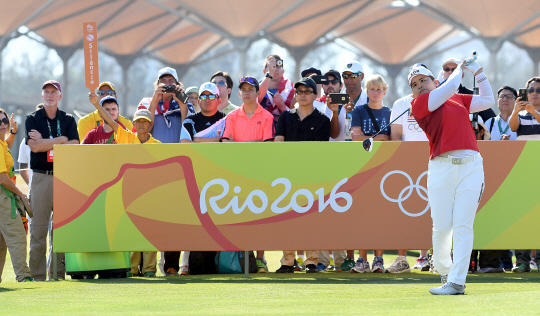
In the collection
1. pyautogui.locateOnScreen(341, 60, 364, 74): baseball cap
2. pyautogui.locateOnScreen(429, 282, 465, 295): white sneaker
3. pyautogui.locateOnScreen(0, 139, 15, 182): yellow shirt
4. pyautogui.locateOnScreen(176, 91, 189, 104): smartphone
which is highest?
pyautogui.locateOnScreen(341, 60, 364, 74): baseball cap

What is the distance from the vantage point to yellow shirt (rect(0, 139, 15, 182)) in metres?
8.02

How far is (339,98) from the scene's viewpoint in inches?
309

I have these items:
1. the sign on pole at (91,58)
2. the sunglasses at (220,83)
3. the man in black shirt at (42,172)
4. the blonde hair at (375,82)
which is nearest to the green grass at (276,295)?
the man in black shirt at (42,172)

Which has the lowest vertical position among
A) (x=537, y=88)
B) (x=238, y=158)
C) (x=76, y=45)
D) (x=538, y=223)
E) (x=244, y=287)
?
(x=244, y=287)

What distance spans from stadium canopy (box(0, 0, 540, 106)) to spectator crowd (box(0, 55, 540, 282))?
15.8 metres

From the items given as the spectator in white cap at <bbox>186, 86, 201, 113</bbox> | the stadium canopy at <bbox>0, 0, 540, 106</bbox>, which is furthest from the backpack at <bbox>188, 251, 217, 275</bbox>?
the stadium canopy at <bbox>0, 0, 540, 106</bbox>

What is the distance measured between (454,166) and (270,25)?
2026cm

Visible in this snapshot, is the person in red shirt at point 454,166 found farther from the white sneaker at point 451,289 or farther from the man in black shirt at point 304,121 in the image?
the man in black shirt at point 304,121

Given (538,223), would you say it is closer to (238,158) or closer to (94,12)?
(238,158)

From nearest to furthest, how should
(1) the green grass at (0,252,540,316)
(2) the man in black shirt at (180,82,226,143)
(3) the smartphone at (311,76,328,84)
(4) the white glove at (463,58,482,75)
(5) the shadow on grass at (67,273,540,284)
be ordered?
(1) the green grass at (0,252,540,316) → (4) the white glove at (463,58,482,75) → (5) the shadow on grass at (67,273,540,284) → (2) the man in black shirt at (180,82,226,143) → (3) the smartphone at (311,76,328,84)

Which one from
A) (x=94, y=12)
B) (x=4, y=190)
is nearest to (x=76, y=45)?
(x=94, y=12)

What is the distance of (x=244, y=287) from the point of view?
21.3 feet

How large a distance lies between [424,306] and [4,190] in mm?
5222

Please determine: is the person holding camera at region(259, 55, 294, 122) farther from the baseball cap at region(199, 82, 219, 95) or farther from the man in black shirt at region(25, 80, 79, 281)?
the man in black shirt at region(25, 80, 79, 281)
